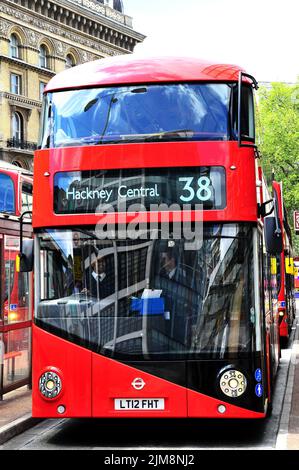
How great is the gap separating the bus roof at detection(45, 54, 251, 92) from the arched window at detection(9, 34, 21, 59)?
45848 millimetres

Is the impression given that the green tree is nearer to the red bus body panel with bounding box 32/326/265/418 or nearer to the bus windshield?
the bus windshield

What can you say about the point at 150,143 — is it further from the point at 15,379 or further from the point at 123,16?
the point at 123,16

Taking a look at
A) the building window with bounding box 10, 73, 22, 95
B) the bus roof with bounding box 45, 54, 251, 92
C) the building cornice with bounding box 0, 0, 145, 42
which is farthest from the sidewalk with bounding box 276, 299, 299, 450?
the building cornice with bounding box 0, 0, 145, 42

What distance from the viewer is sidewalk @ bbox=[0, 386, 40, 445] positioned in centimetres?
999

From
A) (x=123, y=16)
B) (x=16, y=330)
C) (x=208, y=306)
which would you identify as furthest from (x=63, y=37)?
(x=208, y=306)

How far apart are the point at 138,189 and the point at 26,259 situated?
149 centimetres

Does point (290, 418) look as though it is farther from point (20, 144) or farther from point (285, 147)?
point (285, 147)

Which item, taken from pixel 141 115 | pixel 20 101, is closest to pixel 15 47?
pixel 20 101

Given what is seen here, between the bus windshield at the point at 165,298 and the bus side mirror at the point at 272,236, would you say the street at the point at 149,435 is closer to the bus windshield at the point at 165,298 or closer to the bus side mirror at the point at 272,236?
the bus windshield at the point at 165,298

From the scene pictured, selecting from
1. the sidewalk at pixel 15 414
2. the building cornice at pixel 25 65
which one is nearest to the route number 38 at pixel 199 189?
the sidewalk at pixel 15 414

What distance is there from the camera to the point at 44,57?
58438 mm

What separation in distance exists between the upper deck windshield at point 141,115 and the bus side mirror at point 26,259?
1099 millimetres
